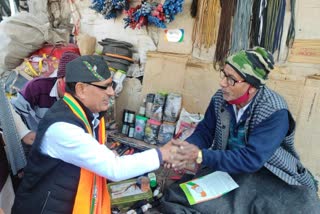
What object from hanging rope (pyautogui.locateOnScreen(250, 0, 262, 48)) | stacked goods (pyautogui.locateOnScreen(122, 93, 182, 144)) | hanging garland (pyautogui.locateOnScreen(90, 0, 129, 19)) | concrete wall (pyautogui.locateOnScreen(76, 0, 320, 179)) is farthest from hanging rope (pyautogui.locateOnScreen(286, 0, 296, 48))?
hanging garland (pyautogui.locateOnScreen(90, 0, 129, 19))

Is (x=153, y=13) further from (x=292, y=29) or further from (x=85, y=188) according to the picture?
(x=85, y=188)

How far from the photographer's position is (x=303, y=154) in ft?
8.97

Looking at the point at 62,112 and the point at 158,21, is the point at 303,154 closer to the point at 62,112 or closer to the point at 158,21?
the point at 158,21

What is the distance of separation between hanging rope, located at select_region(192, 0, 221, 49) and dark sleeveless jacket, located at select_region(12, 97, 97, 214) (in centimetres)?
190

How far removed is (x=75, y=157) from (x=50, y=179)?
240 mm

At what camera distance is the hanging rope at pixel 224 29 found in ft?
9.24

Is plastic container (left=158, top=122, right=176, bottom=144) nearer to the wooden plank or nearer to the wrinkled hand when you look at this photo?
the wrinkled hand

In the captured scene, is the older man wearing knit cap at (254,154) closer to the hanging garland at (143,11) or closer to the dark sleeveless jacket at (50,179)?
the dark sleeveless jacket at (50,179)

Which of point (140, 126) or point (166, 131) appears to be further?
point (140, 126)

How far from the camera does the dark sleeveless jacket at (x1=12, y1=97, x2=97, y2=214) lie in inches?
59.3

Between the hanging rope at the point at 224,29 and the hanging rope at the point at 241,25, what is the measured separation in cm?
6

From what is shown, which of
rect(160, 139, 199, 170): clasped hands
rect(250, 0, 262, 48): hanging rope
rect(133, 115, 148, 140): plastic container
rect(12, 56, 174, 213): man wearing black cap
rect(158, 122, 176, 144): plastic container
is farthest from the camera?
rect(133, 115, 148, 140): plastic container

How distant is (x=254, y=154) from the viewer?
5.98ft

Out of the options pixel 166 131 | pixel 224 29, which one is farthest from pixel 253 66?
pixel 166 131
